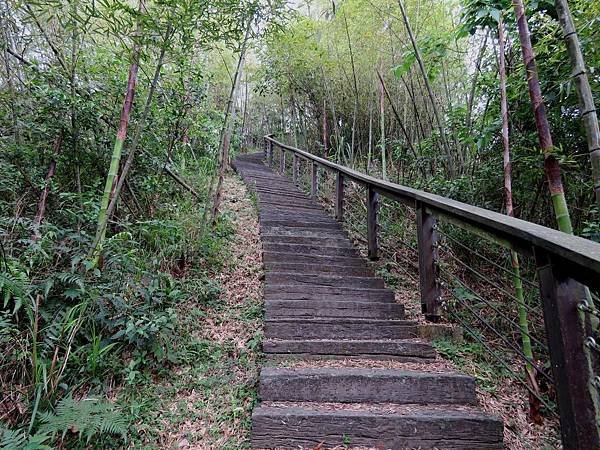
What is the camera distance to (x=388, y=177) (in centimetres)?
544

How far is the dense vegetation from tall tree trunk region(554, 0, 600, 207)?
0.30ft

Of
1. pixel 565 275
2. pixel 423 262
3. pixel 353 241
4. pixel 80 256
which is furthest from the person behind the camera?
pixel 353 241

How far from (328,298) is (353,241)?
137cm

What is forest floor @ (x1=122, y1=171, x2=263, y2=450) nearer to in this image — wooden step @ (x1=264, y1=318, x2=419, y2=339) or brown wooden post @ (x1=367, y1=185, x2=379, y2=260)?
wooden step @ (x1=264, y1=318, x2=419, y2=339)

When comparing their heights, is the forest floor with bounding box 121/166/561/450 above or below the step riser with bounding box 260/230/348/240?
below

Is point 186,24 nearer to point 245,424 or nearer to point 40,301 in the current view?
point 40,301

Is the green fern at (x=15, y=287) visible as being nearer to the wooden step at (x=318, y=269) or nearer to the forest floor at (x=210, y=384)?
the forest floor at (x=210, y=384)

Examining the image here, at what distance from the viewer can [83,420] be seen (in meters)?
1.52

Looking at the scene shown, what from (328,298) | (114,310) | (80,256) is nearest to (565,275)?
(328,298)

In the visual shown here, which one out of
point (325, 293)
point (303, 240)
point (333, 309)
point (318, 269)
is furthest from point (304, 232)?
point (333, 309)

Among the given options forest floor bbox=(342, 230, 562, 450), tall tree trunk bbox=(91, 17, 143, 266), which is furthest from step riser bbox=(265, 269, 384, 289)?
tall tree trunk bbox=(91, 17, 143, 266)

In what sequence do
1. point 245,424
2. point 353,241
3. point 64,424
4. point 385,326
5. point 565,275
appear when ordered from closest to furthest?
point 565,275
point 64,424
point 245,424
point 385,326
point 353,241

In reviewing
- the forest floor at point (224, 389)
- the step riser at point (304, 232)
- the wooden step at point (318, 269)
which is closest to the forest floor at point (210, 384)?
the forest floor at point (224, 389)

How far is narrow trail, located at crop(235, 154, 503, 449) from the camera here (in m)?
1.67
